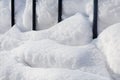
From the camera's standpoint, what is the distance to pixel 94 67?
1443 millimetres

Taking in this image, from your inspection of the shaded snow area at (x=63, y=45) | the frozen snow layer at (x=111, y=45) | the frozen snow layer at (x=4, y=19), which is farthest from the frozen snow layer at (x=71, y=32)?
the frozen snow layer at (x=4, y=19)

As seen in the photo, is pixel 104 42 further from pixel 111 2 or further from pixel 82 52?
pixel 111 2

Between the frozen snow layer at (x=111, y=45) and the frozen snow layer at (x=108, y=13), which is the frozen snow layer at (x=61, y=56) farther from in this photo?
the frozen snow layer at (x=108, y=13)

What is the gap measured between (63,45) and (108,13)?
0.32m

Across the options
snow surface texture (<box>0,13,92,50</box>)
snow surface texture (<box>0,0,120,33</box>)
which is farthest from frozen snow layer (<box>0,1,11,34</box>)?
snow surface texture (<box>0,13,92,50</box>)

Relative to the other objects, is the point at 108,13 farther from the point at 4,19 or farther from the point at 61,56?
the point at 4,19

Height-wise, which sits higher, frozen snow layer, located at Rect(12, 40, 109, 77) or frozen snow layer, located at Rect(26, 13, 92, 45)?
frozen snow layer, located at Rect(26, 13, 92, 45)

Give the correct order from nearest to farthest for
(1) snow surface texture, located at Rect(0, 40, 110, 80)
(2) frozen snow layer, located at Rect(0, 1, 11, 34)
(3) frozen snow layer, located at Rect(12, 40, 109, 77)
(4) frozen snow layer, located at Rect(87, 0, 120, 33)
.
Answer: (1) snow surface texture, located at Rect(0, 40, 110, 80) → (3) frozen snow layer, located at Rect(12, 40, 109, 77) → (4) frozen snow layer, located at Rect(87, 0, 120, 33) → (2) frozen snow layer, located at Rect(0, 1, 11, 34)

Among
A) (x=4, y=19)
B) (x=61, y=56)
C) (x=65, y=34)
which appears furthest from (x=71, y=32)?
(x=4, y=19)

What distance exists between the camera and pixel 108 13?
5.33 feet

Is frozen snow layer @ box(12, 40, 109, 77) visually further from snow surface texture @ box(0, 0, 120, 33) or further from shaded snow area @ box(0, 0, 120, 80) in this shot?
snow surface texture @ box(0, 0, 120, 33)

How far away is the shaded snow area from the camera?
1396mm

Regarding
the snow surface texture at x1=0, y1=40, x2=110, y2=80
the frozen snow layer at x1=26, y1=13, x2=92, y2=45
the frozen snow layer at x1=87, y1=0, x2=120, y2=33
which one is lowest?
the snow surface texture at x1=0, y1=40, x2=110, y2=80

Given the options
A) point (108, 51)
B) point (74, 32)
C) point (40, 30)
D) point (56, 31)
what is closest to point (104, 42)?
point (108, 51)
